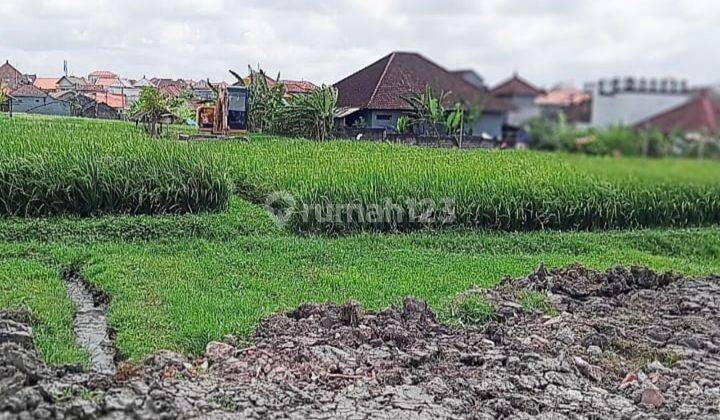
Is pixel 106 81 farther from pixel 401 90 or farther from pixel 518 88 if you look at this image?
pixel 518 88

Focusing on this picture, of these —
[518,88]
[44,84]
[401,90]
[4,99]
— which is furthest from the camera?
[401,90]

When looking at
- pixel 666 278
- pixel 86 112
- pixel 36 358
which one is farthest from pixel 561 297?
pixel 86 112

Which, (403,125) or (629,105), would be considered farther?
(403,125)

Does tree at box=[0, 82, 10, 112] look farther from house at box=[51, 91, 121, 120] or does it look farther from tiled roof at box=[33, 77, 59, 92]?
house at box=[51, 91, 121, 120]

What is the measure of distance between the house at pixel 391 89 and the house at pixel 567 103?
128 inches

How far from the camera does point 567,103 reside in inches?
178

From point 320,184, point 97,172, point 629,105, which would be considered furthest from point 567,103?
point 97,172

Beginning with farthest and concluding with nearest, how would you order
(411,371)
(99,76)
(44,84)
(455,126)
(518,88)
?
(455,126), (99,76), (44,84), (518,88), (411,371)

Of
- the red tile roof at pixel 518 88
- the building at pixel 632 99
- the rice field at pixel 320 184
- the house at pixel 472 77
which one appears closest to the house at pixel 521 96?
the red tile roof at pixel 518 88

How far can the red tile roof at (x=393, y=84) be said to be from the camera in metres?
8.31

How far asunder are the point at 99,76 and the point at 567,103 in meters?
5.07

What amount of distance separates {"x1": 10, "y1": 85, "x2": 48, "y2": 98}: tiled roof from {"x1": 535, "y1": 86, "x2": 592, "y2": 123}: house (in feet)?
16.3

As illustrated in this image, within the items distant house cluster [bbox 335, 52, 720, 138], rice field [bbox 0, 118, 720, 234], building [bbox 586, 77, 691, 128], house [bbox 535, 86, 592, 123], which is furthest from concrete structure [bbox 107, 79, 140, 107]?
building [bbox 586, 77, 691, 128]

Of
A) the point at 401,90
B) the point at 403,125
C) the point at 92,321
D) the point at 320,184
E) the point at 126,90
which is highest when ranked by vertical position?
the point at 401,90
